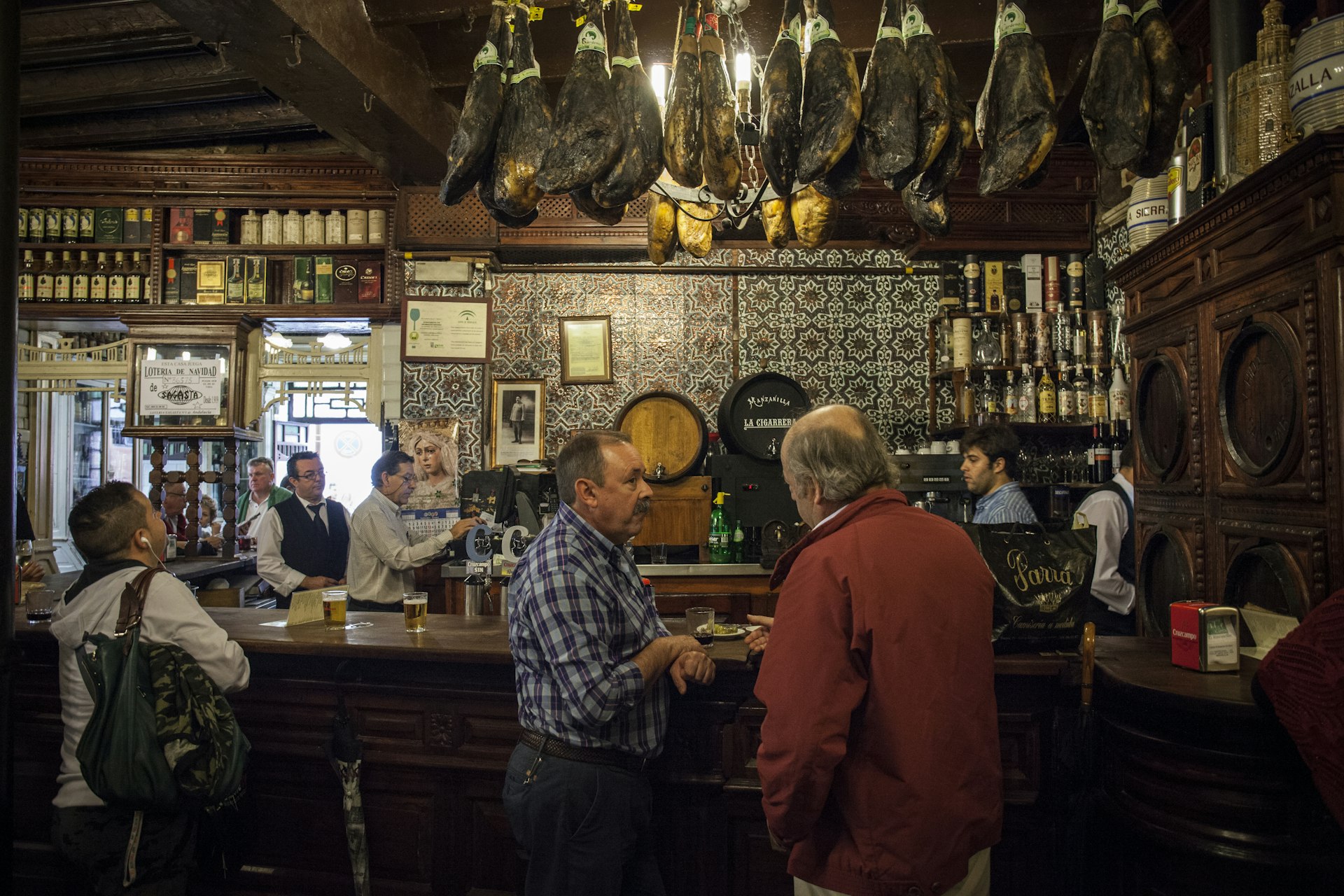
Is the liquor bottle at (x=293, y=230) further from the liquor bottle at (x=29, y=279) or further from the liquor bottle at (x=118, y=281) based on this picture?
the liquor bottle at (x=29, y=279)

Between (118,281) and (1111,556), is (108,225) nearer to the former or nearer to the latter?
(118,281)

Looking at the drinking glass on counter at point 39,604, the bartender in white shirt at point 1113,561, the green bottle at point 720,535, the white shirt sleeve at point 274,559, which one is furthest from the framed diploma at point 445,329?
the bartender in white shirt at point 1113,561

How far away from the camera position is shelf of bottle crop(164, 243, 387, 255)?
6.67 m

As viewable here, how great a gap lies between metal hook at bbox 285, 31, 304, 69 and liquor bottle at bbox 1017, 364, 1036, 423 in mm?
4511

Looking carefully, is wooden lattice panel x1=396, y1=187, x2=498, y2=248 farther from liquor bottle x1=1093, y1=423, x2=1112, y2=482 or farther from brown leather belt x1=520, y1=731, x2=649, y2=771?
brown leather belt x1=520, y1=731, x2=649, y2=771

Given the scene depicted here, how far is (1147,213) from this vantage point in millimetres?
3254

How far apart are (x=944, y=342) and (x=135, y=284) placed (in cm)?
644

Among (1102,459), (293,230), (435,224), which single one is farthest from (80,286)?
(1102,459)

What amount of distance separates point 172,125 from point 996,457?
23.6 ft

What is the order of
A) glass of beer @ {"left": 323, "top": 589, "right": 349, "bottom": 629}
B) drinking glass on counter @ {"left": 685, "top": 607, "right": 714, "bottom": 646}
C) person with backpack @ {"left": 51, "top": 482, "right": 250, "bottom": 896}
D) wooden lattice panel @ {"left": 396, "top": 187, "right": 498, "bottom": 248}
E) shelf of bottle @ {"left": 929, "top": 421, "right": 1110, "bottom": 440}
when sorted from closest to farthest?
person with backpack @ {"left": 51, "top": 482, "right": 250, "bottom": 896}, drinking glass on counter @ {"left": 685, "top": 607, "right": 714, "bottom": 646}, glass of beer @ {"left": 323, "top": 589, "right": 349, "bottom": 629}, shelf of bottle @ {"left": 929, "top": 421, "right": 1110, "bottom": 440}, wooden lattice panel @ {"left": 396, "top": 187, "right": 498, "bottom": 248}

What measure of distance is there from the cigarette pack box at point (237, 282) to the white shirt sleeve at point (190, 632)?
498cm

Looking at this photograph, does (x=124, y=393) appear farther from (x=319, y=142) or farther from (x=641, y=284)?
(x=641, y=284)

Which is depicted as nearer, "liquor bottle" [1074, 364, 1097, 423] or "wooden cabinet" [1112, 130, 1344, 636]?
→ "wooden cabinet" [1112, 130, 1344, 636]

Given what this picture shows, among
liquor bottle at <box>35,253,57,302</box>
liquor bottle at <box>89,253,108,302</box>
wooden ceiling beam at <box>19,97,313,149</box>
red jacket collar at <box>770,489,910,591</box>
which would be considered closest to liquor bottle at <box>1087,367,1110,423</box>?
red jacket collar at <box>770,489,910,591</box>
